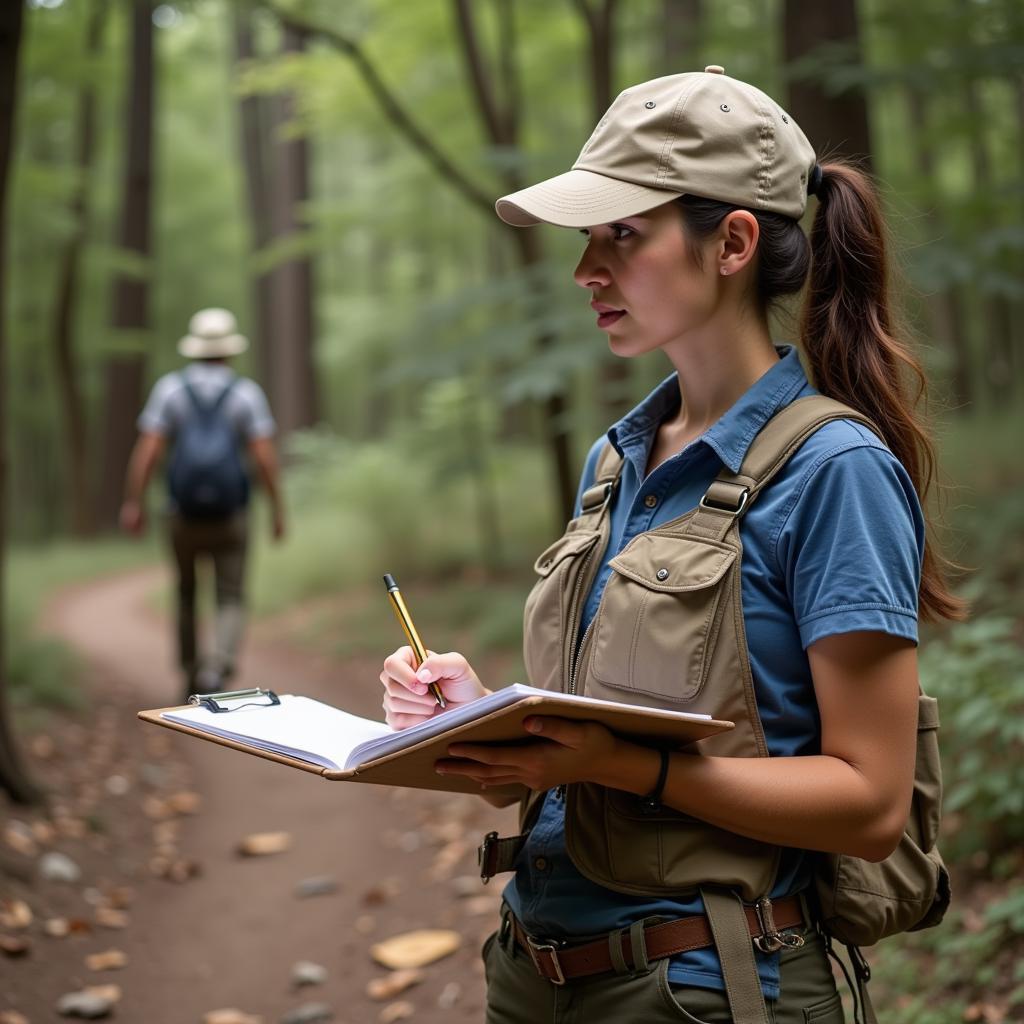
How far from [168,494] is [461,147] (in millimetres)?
7142

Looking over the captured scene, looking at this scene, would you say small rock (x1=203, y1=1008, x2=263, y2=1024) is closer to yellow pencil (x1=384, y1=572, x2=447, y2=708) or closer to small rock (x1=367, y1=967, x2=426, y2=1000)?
small rock (x1=367, y1=967, x2=426, y2=1000)

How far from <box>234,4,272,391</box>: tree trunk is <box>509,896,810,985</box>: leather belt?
2630 centimetres

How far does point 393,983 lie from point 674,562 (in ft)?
10.9

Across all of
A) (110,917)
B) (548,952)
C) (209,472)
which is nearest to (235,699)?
(548,952)

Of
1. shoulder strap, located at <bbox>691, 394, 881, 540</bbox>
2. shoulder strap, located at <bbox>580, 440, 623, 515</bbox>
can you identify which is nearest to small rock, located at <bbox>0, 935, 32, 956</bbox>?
shoulder strap, located at <bbox>580, 440, 623, 515</bbox>

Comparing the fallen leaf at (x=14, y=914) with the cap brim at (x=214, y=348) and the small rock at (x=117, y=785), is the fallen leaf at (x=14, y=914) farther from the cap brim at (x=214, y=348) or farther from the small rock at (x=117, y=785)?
the cap brim at (x=214, y=348)

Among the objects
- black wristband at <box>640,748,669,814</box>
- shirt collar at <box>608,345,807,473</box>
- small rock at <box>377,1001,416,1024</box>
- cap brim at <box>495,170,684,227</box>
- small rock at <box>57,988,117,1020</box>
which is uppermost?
cap brim at <box>495,170,684,227</box>

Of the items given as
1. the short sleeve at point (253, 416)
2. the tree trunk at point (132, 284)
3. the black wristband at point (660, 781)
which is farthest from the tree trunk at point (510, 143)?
the tree trunk at point (132, 284)

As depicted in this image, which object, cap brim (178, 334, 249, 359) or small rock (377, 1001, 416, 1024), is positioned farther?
cap brim (178, 334, 249, 359)

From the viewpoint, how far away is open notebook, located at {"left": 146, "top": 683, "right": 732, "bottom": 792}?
1563mm

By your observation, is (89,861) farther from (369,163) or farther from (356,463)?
(369,163)

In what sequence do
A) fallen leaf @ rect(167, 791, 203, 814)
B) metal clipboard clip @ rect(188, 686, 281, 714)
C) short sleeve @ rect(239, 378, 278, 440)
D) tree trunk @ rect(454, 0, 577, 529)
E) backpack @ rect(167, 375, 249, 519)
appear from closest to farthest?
metal clipboard clip @ rect(188, 686, 281, 714) → fallen leaf @ rect(167, 791, 203, 814) → backpack @ rect(167, 375, 249, 519) → short sleeve @ rect(239, 378, 278, 440) → tree trunk @ rect(454, 0, 577, 529)

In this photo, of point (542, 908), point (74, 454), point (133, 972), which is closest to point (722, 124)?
point (542, 908)

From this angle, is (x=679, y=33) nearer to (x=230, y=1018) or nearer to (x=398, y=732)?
(x=230, y=1018)
